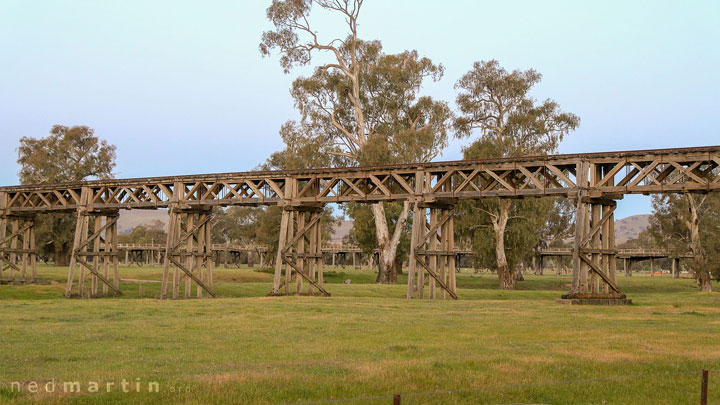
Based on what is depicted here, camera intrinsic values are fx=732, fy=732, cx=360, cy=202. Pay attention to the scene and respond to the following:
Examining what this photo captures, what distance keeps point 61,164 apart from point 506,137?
148 feet

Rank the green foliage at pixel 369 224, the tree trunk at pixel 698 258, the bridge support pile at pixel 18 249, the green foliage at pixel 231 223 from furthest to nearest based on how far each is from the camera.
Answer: the green foliage at pixel 231 223 < the green foliage at pixel 369 224 < the tree trunk at pixel 698 258 < the bridge support pile at pixel 18 249

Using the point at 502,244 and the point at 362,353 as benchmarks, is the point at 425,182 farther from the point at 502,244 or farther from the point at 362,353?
the point at 502,244

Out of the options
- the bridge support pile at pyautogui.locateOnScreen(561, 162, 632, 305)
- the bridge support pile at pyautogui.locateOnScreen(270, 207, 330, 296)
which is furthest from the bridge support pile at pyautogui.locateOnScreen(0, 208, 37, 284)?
the bridge support pile at pyautogui.locateOnScreen(561, 162, 632, 305)

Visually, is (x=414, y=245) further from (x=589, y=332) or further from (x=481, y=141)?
(x=481, y=141)

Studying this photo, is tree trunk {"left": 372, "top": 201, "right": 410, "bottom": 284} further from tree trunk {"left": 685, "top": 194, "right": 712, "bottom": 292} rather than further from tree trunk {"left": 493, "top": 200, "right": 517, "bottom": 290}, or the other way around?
tree trunk {"left": 685, "top": 194, "right": 712, "bottom": 292}

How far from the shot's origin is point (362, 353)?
14.2 metres

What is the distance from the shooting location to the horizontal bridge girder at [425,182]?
25.1 meters

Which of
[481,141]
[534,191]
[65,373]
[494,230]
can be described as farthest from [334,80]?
[65,373]

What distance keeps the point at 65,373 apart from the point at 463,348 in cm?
749

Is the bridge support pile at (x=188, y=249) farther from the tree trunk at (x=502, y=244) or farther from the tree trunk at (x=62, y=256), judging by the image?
the tree trunk at (x=62, y=256)

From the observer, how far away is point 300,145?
53.7 m

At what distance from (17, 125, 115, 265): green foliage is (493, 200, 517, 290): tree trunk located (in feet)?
135

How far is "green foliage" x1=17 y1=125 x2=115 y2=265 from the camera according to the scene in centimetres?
7175

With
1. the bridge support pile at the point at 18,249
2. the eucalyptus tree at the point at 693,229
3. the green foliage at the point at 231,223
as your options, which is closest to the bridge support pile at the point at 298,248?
the bridge support pile at the point at 18,249
